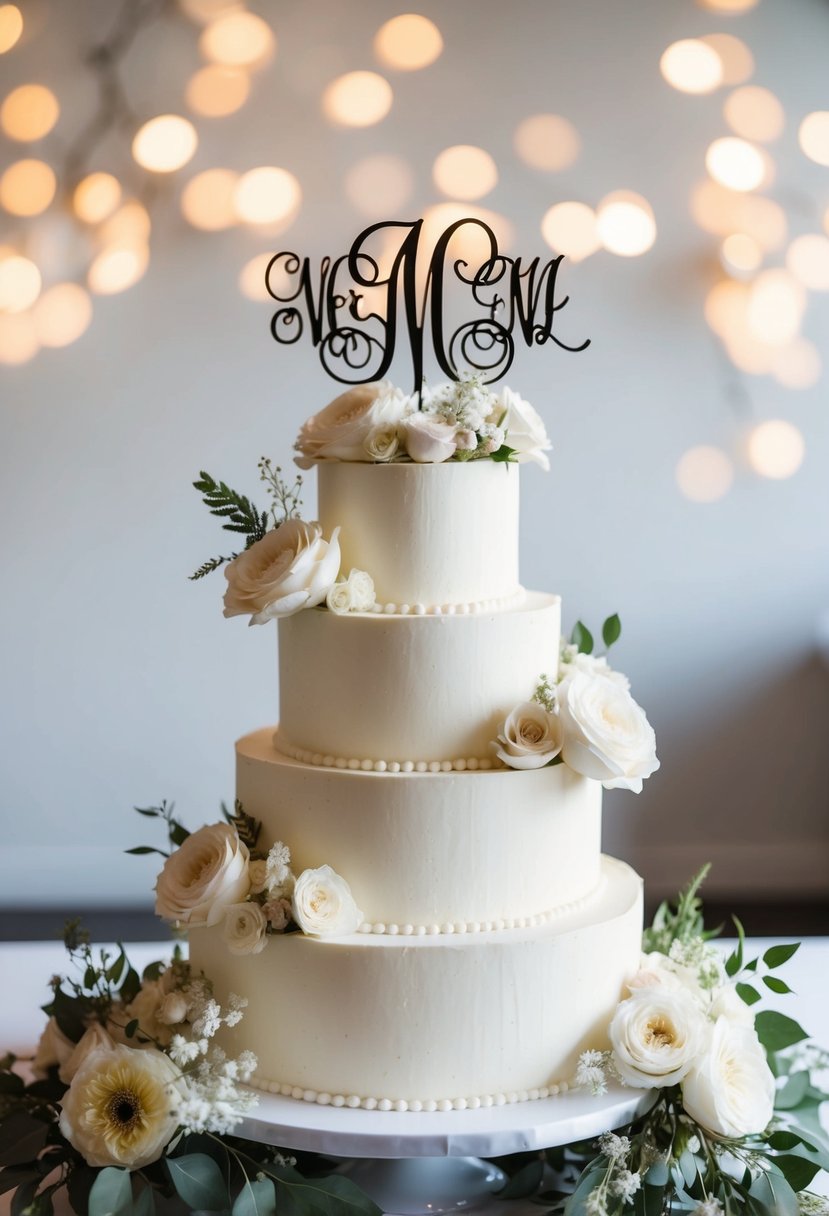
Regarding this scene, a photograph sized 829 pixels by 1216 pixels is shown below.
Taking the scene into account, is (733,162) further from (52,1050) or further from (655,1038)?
(52,1050)

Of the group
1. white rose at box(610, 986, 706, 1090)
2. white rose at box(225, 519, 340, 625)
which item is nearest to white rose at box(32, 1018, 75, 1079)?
white rose at box(225, 519, 340, 625)

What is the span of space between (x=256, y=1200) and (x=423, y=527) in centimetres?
98

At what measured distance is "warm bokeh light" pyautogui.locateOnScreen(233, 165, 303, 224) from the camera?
3996mm

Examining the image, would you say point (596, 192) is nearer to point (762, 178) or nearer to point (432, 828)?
point (762, 178)

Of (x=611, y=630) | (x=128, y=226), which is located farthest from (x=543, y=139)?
(x=611, y=630)

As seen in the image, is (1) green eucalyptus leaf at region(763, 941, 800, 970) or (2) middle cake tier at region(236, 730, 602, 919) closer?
(2) middle cake tier at region(236, 730, 602, 919)

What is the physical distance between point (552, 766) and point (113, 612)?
256 cm

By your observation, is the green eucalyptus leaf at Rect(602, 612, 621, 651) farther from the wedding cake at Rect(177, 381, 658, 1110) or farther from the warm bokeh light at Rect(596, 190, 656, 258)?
the warm bokeh light at Rect(596, 190, 656, 258)

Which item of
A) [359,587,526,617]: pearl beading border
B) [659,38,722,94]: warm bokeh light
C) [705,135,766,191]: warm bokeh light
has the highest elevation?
[659,38,722,94]: warm bokeh light

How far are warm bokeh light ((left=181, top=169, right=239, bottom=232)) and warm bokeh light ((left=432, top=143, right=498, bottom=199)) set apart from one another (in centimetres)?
64

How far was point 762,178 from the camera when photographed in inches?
162

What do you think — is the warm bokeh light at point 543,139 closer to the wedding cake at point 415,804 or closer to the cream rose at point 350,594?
the wedding cake at point 415,804

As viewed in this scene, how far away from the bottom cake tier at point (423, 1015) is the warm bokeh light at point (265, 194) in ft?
9.06

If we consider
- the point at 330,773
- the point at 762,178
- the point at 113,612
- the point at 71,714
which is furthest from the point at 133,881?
the point at 762,178
